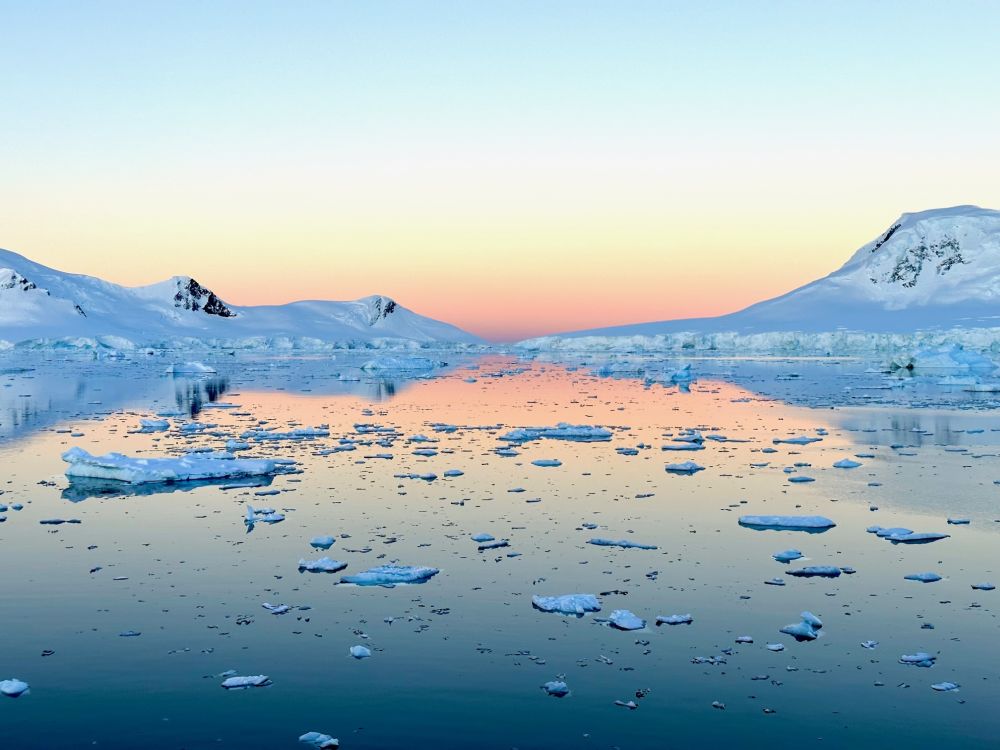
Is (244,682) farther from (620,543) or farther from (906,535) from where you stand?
→ (906,535)

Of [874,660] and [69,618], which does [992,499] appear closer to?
[874,660]

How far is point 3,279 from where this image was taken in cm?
12888

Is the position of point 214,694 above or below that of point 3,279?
below

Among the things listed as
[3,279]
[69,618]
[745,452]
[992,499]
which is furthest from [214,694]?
[3,279]

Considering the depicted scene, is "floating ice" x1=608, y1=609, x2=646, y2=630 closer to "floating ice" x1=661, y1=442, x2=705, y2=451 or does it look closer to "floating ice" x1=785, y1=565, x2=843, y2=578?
"floating ice" x1=785, y1=565, x2=843, y2=578

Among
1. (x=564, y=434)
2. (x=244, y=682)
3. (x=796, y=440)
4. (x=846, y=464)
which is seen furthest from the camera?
(x=564, y=434)

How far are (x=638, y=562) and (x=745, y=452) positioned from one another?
30.7 ft

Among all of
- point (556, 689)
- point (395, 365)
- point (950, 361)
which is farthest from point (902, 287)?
point (556, 689)

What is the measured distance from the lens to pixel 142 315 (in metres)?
147

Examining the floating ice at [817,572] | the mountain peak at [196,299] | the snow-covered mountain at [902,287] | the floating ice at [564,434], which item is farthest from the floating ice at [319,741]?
the mountain peak at [196,299]

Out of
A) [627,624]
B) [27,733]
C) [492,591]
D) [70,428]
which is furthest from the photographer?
[70,428]

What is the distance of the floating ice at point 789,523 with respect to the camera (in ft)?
→ 37.0

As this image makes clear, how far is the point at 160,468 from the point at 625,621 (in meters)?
9.89

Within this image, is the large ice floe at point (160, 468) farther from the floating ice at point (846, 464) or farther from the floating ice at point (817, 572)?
the floating ice at point (846, 464)
